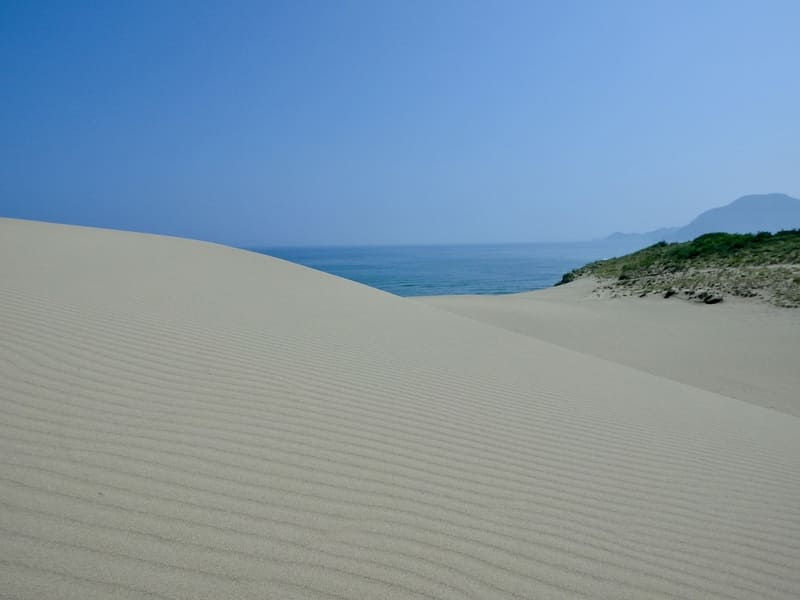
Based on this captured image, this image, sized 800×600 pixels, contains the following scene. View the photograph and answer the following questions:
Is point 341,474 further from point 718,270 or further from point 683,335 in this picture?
point 718,270

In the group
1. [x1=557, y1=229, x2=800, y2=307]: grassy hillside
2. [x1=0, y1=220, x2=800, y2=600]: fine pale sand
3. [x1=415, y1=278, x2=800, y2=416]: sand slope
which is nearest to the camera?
[x1=0, y1=220, x2=800, y2=600]: fine pale sand

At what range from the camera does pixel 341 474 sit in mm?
2693

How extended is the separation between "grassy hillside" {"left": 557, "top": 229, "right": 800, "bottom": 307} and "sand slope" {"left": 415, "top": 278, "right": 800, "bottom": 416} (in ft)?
2.71

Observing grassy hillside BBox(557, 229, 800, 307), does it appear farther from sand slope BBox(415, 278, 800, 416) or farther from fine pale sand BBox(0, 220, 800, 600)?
fine pale sand BBox(0, 220, 800, 600)

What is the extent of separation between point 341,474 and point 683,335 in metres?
12.9

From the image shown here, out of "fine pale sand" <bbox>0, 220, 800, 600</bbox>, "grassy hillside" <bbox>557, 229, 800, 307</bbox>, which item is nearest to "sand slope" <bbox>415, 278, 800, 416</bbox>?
"grassy hillside" <bbox>557, 229, 800, 307</bbox>

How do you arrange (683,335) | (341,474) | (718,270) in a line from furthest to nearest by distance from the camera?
1. (718,270)
2. (683,335)
3. (341,474)

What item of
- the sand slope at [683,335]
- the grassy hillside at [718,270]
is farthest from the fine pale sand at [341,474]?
the grassy hillside at [718,270]

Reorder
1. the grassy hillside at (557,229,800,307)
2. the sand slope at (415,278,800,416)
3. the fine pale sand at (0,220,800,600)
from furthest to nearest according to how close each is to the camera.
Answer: the grassy hillside at (557,229,800,307) → the sand slope at (415,278,800,416) → the fine pale sand at (0,220,800,600)

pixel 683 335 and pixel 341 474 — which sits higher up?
pixel 341 474

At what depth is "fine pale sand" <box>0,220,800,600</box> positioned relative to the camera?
196 centimetres

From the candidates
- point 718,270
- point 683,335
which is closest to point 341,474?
point 683,335

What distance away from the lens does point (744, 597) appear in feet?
7.49

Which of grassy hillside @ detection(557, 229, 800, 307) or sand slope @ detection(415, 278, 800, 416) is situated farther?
grassy hillside @ detection(557, 229, 800, 307)
